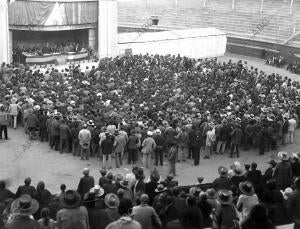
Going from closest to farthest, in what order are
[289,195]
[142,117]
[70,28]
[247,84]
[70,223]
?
[70,223], [289,195], [142,117], [247,84], [70,28]

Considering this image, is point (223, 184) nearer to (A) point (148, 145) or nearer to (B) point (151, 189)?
(B) point (151, 189)

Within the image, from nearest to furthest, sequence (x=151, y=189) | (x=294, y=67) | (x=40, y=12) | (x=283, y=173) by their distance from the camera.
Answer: (x=151, y=189), (x=283, y=173), (x=40, y=12), (x=294, y=67)

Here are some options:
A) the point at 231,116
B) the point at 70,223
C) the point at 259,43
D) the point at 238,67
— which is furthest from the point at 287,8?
the point at 70,223

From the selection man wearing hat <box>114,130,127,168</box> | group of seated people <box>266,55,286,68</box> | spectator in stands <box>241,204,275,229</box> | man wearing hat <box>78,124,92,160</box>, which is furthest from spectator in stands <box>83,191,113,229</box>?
group of seated people <box>266,55,286,68</box>

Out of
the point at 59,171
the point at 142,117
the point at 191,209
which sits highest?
the point at 191,209

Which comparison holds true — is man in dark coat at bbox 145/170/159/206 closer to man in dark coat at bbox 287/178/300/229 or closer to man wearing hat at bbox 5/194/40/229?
man in dark coat at bbox 287/178/300/229

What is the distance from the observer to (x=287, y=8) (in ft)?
145

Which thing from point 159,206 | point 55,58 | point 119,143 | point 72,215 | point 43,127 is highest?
point 72,215

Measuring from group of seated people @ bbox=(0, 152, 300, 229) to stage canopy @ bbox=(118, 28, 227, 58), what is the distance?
24622 mm

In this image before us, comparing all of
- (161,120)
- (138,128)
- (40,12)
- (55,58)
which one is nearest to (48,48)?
(55,58)

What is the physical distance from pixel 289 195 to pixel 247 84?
16.0 meters

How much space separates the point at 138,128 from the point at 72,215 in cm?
923

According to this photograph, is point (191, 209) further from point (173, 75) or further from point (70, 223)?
point (173, 75)

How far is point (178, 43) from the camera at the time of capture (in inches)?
1513
